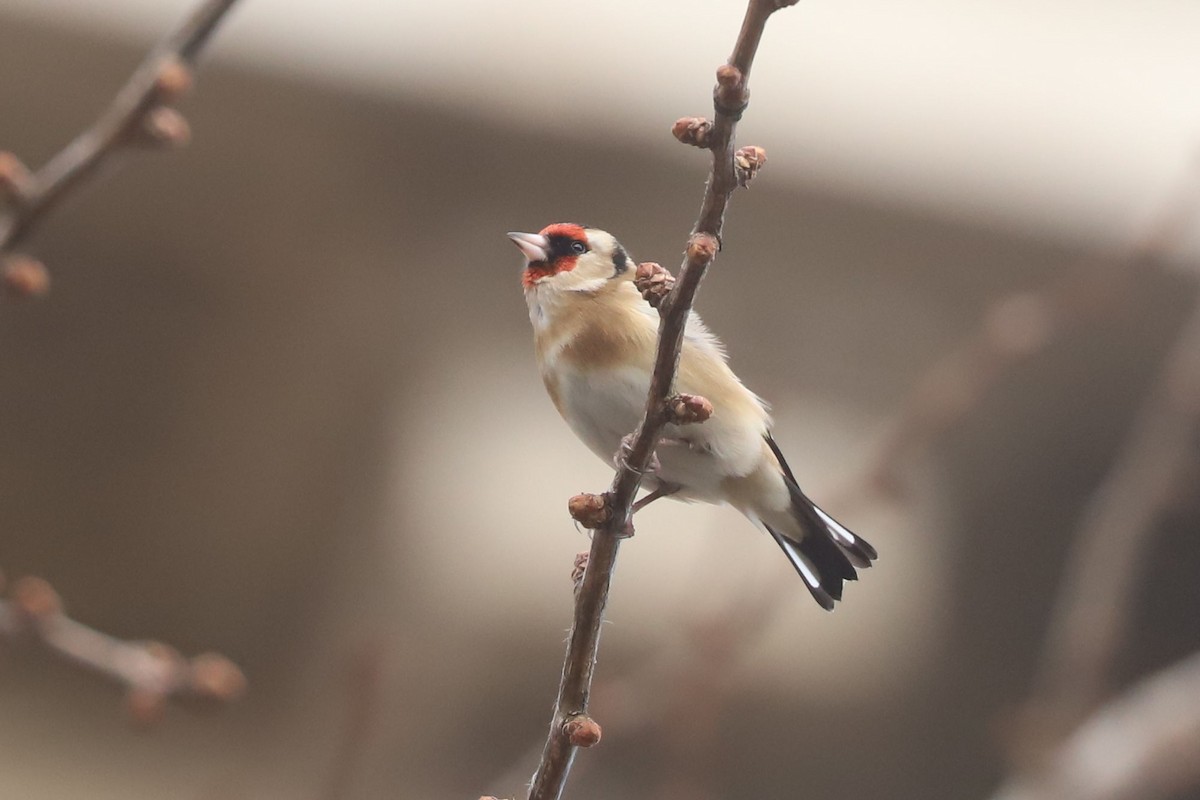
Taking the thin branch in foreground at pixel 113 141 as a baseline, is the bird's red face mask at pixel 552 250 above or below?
above

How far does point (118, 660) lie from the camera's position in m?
0.80

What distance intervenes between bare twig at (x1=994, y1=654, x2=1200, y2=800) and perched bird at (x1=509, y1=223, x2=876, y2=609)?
81 centimetres

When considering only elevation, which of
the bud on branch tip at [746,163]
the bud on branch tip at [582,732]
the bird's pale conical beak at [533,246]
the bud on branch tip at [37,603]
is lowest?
the bud on branch tip at [582,732]

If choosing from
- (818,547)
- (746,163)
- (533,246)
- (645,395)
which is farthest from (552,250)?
(746,163)

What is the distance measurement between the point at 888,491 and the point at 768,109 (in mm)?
1082

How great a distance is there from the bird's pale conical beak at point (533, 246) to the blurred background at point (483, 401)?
93 cm

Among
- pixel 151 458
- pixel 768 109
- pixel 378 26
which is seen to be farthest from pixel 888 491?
pixel 151 458

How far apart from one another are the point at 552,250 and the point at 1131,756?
1215mm

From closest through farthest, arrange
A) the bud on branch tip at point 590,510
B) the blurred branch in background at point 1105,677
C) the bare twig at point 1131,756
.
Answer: the bud on branch tip at point 590,510
the blurred branch in background at point 1105,677
the bare twig at point 1131,756

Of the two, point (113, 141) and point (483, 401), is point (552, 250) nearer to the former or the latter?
point (113, 141)

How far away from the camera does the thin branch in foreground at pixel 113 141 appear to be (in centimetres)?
55

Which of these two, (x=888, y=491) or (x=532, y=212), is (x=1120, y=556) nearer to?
(x=888, y=491)

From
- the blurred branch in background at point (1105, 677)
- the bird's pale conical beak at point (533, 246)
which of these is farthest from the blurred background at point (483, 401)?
the bird's pale conical beak at point (533, 246)

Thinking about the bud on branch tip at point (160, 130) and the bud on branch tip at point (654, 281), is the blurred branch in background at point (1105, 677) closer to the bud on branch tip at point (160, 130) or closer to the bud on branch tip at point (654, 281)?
the bud on branch tip at point (654, 281)
